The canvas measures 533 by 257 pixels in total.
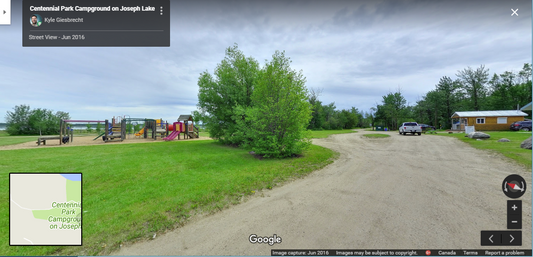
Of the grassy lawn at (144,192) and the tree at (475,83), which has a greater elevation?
the tree at (475,83)

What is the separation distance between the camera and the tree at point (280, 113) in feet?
28.8

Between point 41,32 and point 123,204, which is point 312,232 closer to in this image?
point 123,204

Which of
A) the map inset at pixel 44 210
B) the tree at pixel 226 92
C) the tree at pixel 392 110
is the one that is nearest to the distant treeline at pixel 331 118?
the tree at pixel 392 110

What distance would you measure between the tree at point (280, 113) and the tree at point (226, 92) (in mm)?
4244

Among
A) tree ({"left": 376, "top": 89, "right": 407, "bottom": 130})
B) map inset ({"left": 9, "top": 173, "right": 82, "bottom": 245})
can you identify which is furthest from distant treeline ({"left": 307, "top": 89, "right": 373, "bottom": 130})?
map inset ({"left": 9, "top": 173, "right": 82, "bottom": 245})

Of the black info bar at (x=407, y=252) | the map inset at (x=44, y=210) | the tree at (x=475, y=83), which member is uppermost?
the tree at (x=475, y=83)

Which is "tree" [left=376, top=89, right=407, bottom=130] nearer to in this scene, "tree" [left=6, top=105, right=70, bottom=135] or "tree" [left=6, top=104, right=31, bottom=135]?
"tree" [left=6, top=105, right=70, bottom=135]

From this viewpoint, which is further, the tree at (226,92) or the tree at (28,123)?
the tree at (28,123)

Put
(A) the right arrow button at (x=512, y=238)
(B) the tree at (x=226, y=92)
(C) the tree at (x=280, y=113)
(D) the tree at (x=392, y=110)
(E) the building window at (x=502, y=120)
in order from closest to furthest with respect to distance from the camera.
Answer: (A) the right arrow button at (x=512, y=238) → (C) the tree at (x=280, y=113) → (B) the tree at (x=226, y=92) → (E) the building window at (x=502, y=120) → (D) the tree at (x=392, y=110)

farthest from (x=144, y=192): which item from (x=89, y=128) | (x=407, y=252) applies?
(x=89, y=128)

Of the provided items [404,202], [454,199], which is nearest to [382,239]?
[404,202]

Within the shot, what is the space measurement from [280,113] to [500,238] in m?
7.12

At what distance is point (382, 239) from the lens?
2.31 m

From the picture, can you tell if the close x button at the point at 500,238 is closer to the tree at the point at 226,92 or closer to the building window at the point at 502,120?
the tree at the point at 226,92
